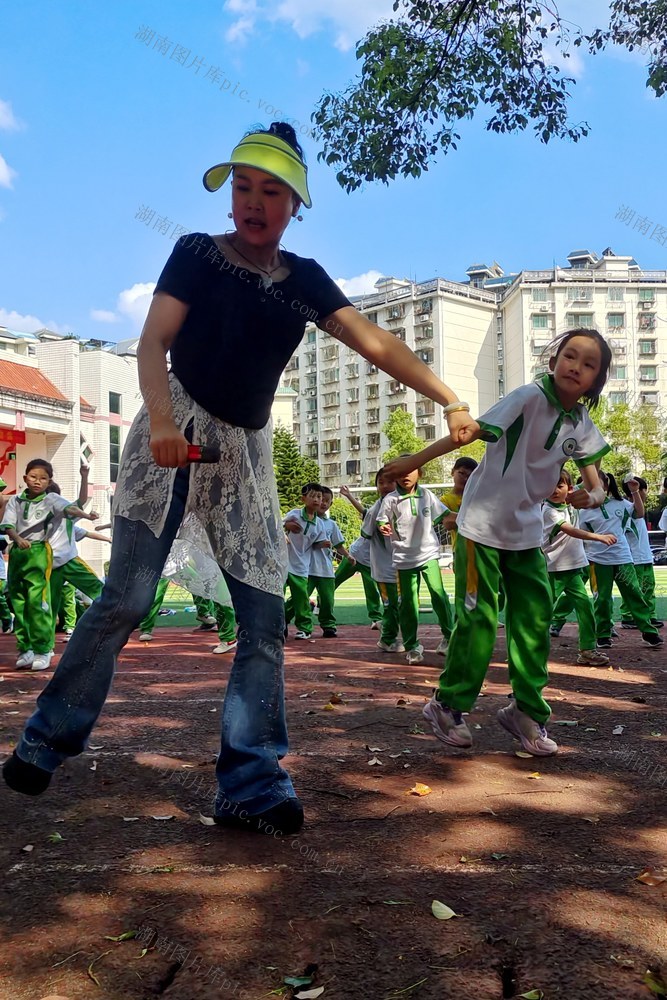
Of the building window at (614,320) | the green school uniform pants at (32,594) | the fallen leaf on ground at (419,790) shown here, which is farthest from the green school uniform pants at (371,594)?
the building window at (614,320)

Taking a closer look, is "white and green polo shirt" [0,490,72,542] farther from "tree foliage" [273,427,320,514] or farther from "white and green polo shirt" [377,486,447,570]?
"tree foliage" [273,427,320,514]

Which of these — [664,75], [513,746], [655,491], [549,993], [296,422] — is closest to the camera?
[549,993]

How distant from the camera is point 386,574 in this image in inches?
420

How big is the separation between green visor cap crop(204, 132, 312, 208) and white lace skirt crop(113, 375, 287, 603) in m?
0.70

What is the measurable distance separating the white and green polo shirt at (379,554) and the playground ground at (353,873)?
17.5ft

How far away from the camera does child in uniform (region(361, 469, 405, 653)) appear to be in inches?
388

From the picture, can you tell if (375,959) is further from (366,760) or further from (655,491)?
(655,491)

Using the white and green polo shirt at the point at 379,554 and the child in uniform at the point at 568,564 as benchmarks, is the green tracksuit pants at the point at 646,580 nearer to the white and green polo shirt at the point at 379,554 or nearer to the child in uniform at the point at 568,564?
the child in uniform at the point at 568,564

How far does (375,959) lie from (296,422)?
11480 cm

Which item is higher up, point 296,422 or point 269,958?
point 296,422

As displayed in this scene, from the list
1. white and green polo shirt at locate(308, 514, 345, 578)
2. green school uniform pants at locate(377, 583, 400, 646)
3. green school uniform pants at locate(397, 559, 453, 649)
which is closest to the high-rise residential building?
white and green polo shirt at locate(308, 514, 345, 578)

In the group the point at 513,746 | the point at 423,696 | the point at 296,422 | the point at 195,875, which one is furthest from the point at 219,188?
the point at 296,422

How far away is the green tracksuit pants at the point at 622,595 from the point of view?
33.9 feet

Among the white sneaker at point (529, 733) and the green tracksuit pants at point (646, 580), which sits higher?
the green tracksuit pants at point (646, 580)
